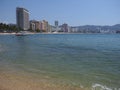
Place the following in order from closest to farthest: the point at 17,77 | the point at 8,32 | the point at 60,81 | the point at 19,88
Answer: the point at 19,88 → the point at 60,81 → the point at 17,77 → the point at 8,32

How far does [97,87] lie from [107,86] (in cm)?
51

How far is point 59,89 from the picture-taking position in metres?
10.1

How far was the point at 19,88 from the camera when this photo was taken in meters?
10.1

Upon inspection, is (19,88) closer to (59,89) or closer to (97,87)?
(59,89)

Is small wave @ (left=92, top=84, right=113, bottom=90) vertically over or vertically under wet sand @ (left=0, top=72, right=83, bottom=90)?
under

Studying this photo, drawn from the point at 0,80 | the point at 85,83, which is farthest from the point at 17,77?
the point at 85,83

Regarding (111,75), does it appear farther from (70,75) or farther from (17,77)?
(17,77)

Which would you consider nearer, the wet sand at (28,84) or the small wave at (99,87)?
the wet sand at (28,84)

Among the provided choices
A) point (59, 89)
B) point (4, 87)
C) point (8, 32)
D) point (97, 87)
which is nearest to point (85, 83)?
point (97, 87)

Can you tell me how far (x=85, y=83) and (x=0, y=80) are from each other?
4127mm

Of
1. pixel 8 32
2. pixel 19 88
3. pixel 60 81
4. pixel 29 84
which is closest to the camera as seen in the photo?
pixel 19 88

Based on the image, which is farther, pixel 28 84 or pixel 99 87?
pixel 28 84

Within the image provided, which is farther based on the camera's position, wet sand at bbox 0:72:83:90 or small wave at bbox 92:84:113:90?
small wave at bbox 92:84:113:90

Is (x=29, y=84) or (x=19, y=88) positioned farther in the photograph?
(x=29, y=84)
